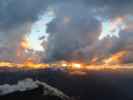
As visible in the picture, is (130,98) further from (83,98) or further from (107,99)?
(83,98)

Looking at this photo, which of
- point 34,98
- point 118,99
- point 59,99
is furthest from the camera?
point 118,99

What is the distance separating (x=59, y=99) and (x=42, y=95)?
8.49 metres

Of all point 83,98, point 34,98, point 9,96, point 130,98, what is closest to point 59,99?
point 34,98

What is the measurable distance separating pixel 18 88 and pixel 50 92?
13.8m

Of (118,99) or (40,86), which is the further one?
(118,99)

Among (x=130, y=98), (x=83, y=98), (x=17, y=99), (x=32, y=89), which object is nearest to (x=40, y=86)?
(x=32, y=89)

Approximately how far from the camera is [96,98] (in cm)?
18075

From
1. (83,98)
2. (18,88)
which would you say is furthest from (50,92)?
(83,98)

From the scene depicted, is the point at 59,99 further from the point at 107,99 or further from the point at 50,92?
the point at 107,99

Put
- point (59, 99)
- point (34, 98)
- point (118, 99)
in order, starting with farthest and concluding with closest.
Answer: point (118, 99) → point (59, 99) → point (34, 98)

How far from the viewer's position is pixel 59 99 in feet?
408

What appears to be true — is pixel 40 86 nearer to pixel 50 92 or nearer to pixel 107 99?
pixel 50 92

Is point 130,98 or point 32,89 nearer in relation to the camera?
point 32,89

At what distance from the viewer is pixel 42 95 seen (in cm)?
11975
